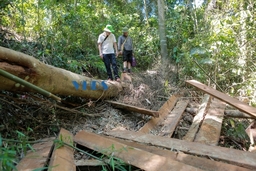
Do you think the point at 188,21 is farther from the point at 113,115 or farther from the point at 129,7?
Result: the point at 113,115

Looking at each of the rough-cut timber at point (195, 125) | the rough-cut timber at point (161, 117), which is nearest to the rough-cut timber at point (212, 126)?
the rough-cut timber at point (195, 125)

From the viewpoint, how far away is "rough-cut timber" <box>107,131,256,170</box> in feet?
6.35

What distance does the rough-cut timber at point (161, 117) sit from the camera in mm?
3230

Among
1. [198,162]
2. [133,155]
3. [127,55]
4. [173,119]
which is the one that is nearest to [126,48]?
[127,55]

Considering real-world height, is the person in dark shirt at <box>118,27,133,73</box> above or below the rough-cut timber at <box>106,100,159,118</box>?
above

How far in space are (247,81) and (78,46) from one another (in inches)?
195

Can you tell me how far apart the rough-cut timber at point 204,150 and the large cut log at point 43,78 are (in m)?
0.96

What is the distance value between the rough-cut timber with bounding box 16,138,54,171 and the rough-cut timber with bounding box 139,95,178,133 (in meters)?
1.35

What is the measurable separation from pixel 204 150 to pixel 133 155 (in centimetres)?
74

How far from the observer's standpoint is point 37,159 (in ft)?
6.09

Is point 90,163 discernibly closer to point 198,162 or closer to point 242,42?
point 198,162

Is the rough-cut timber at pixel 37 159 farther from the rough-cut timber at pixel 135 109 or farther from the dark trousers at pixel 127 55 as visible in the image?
the dark trousers at pixel 127 55

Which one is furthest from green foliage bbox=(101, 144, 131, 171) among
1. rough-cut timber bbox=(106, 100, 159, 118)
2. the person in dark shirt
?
the person in dark shirt

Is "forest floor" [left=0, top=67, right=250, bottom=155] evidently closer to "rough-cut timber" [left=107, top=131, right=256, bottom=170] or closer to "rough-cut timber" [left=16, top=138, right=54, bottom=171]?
"rough-cut timber" [left=16, top=138, right=54, bottom=171]
